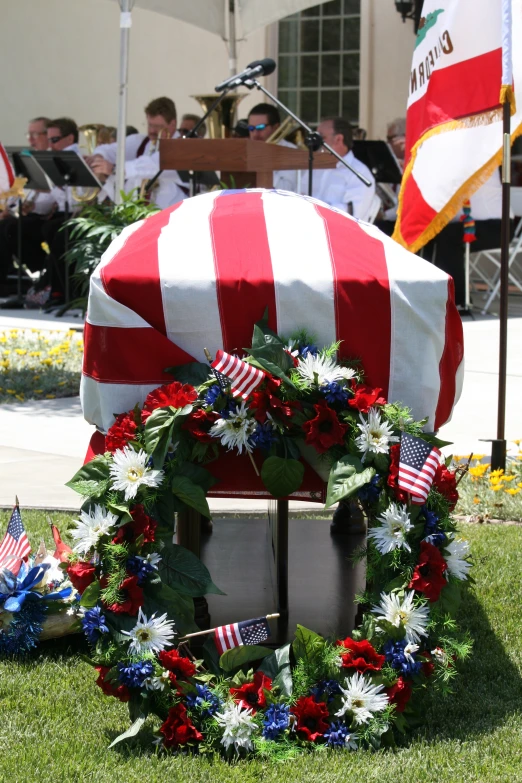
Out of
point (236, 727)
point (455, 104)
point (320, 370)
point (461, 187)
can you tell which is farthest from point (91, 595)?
point (455, 104)

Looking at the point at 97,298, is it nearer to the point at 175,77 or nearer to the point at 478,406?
the point at 478,406

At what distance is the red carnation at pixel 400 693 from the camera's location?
112 inches

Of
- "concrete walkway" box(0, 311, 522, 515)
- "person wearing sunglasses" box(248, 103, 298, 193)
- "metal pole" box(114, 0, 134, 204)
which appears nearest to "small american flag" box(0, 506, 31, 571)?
"concrete walkway" box(0, 311, 522, 515)

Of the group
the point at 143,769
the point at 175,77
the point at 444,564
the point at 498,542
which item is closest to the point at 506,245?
the point at 498,542

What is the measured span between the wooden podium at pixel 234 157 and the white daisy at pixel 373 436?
5688 mm

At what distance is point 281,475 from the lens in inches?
118

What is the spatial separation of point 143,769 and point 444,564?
3.09 feet

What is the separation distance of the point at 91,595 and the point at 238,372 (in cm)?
71

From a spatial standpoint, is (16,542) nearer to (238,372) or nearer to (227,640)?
(227,640)

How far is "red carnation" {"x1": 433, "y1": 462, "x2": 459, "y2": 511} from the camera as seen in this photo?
3023mm

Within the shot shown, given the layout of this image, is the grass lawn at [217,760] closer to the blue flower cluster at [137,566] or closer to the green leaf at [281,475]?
the blue flower cluster at [137,566]

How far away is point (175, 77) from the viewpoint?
16.3m

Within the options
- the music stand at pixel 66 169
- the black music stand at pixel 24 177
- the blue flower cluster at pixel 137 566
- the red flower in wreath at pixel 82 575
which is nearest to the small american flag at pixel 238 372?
the blue flower cluster at pixel 137 566

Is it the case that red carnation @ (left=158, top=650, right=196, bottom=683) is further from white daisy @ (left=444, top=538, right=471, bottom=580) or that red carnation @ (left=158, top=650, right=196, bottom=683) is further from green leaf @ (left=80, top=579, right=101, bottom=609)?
white daisy @ (left=444, top=538, right=471, bottom=580)
